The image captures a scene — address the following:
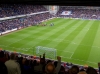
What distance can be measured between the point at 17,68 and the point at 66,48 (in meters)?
17.8

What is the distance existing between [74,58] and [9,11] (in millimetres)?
30050

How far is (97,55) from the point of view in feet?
63.9

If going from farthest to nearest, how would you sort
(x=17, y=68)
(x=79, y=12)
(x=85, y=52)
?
1. (x=79, y=12)
2. (x=85, y=52)
3. (x=17, y=68)

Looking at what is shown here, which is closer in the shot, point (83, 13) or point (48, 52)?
point (48, 52)

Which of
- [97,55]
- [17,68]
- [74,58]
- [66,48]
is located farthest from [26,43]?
[17,68]

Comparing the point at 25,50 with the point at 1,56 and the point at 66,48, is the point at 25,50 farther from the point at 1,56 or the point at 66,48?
the point at 1,56

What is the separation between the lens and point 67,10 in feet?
234

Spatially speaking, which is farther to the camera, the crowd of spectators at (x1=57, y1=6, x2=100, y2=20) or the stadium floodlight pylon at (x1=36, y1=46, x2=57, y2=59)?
the crowd of spectators at (x1=57, y1=6, x2=100, y2=20)

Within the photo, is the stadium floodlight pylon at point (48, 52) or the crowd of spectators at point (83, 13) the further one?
the crowd of spectators at point (83, 13)

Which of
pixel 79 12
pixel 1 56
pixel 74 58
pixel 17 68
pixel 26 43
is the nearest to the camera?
pixel 17 68
